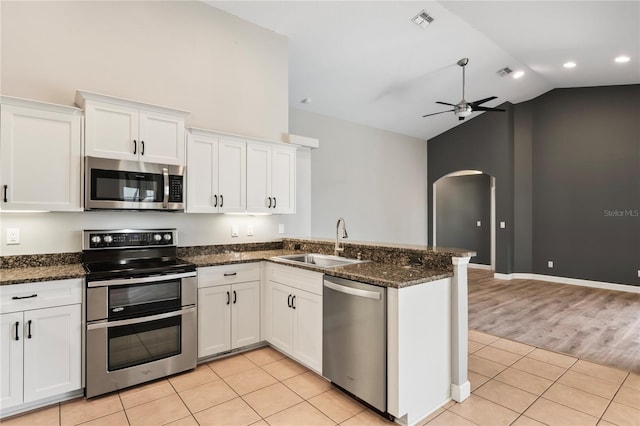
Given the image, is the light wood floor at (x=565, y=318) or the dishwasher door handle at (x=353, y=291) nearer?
the dishwasher door handle at (x=353, y=291)

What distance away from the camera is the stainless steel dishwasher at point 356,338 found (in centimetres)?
210

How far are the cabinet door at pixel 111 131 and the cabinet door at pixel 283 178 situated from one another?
139 cm

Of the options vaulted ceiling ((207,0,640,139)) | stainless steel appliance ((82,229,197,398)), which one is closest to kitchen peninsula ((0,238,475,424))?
stainless steel appliance ((82,229,197,398))

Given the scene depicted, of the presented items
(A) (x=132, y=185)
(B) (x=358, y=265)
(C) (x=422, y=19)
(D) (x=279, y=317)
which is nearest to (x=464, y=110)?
(C) (x=422, y=19)

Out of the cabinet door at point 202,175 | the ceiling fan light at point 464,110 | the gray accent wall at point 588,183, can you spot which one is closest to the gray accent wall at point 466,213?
the gray accent wall at point 588,183

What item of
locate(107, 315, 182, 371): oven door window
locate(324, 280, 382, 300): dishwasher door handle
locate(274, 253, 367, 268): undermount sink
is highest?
locate(274, 253, 367, 268): undermount sink

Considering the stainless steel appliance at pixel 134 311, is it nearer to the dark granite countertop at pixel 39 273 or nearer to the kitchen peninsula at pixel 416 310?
the dark granite countertop at pixel 39 273

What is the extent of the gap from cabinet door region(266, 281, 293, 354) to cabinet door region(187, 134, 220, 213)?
100 centimetres

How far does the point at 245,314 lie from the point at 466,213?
6996mm

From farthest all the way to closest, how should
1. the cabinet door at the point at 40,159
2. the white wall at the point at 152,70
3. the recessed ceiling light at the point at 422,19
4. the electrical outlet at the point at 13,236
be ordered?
the recessed ceiling light at the point at 422,19 → the white wall at the point at 152,70 → the electrical outlet at the point at 13,236 → the cabinet door at the point at 40,159

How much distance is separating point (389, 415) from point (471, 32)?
4773 millimetres

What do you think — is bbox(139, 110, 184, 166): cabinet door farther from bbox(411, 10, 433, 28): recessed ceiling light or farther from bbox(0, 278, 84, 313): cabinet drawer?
bbox(411, 10, 433, 28): recessed ceiling light

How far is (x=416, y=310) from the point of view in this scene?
213cm

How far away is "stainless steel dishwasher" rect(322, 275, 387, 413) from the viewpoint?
2.10m
